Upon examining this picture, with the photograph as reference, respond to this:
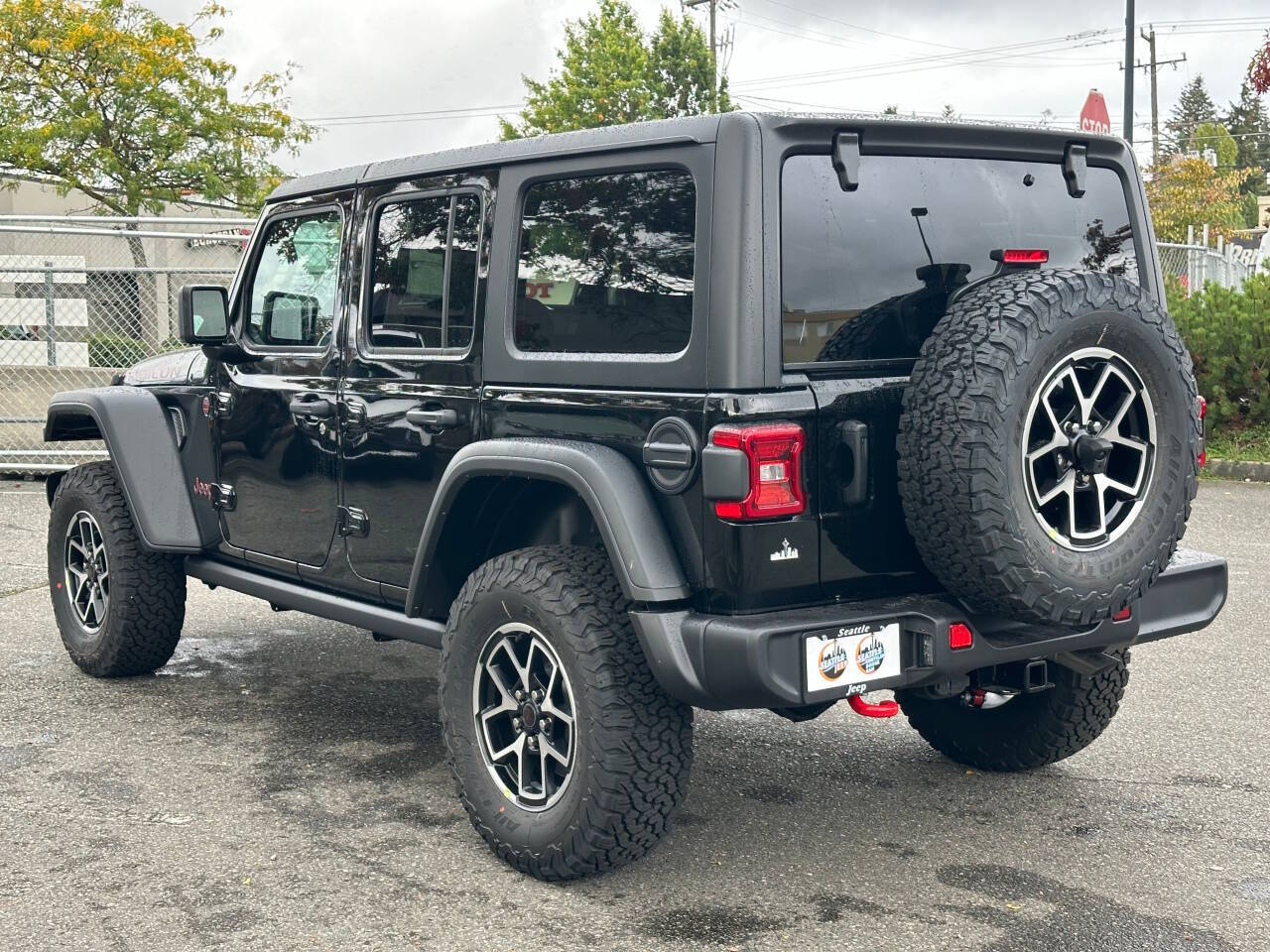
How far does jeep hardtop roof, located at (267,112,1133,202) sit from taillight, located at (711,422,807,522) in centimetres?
73

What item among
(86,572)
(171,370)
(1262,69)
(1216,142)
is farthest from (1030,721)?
(1216,142)

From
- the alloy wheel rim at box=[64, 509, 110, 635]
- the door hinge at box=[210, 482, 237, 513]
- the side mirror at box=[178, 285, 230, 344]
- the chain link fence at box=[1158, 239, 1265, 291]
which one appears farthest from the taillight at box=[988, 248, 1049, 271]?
the chain link fence at box=[1158, 239, 1265, 291]

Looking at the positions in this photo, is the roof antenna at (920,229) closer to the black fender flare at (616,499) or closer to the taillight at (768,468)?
the taillight at (768,468)

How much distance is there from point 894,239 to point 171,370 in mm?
3189

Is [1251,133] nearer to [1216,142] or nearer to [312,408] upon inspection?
[1216,142]

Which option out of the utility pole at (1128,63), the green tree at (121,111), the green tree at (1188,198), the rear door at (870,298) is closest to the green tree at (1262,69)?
the rear door at (870,298)

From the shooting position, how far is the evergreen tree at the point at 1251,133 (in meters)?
113

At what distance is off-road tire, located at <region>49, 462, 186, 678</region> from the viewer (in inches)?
214

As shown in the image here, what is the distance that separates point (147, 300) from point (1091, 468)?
427 inches

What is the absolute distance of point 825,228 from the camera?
11.3 ft

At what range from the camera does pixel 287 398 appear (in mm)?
4750

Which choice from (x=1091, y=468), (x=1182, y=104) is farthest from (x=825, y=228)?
(x=1182, y=104)

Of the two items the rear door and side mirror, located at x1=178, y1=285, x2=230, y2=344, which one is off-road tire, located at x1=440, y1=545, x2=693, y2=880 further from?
side mirror, located at x1=178, y1=285, x2=230, y2=344

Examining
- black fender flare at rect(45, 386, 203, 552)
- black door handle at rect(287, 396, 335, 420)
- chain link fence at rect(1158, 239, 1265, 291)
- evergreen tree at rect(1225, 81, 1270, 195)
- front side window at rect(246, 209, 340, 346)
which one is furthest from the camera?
evergreen tree at rect(1225, 81, 1270, 195)
